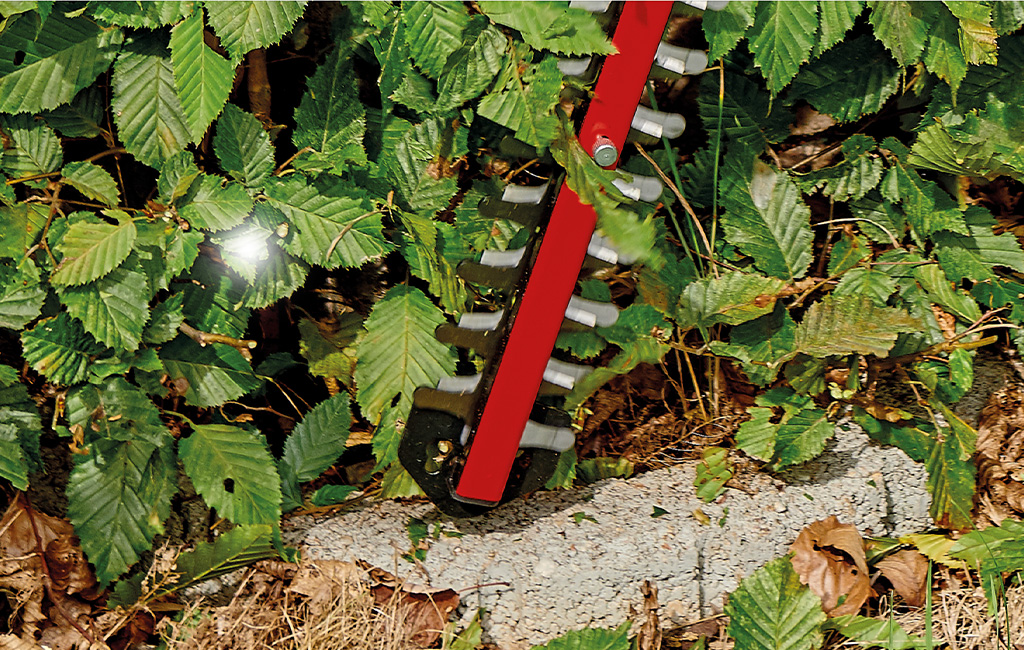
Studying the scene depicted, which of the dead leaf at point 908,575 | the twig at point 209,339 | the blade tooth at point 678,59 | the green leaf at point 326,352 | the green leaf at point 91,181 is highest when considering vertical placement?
the blade tooth at point 678,59

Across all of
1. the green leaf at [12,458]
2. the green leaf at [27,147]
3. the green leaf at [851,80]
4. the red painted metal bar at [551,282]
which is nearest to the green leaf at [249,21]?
the green leaf at [27,147]

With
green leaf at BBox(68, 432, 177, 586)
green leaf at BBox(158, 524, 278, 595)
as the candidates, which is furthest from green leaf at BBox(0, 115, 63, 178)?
green leaf at BBox(158, 524, 278, 595)

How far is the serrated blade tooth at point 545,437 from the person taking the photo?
4.35 feet

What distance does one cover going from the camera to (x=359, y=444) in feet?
5.07

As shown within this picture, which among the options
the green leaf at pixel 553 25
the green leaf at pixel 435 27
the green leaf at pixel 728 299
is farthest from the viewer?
the green leaf at pixel 728 299

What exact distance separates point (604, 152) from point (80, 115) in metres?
0.94

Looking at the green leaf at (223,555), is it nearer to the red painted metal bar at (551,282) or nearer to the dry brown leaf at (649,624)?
the red painted metal bar at (551,282)

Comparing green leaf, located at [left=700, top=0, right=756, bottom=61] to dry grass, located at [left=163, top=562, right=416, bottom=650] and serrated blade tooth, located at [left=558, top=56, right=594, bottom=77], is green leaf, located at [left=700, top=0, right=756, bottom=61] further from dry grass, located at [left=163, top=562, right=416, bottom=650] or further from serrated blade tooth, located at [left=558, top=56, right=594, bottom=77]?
dry grass, located at [left=163, top=562, right=416, bottom=650]

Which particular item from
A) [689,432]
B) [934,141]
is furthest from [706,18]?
[689,432]

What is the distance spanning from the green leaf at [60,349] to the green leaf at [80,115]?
1.09 feet

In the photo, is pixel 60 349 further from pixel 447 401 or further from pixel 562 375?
pixel 562 375

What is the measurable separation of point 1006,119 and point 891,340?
19.8 inches

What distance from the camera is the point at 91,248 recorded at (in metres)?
1.26

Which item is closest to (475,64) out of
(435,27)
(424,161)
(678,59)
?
(435,27)
